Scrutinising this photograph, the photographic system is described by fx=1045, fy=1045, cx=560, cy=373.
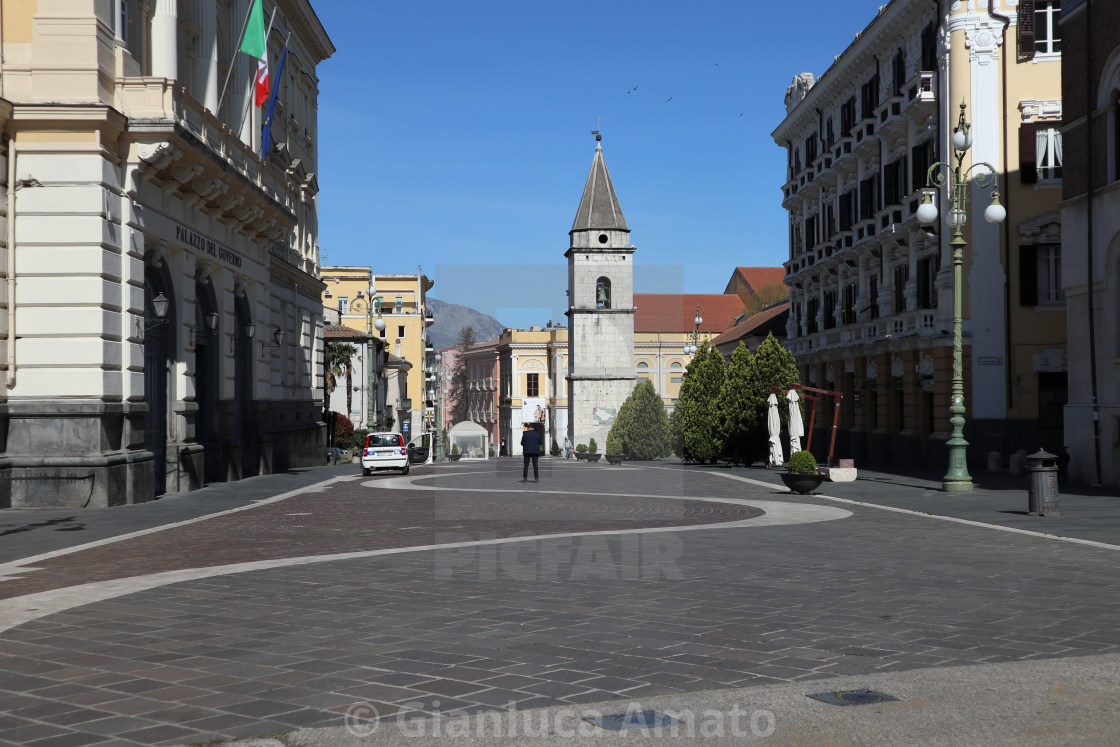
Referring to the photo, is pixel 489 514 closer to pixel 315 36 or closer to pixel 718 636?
pixel 718 636

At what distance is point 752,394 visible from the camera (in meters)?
41.3

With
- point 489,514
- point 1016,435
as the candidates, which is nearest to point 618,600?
point 489,514

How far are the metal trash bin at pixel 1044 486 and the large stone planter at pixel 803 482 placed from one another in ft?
20.8

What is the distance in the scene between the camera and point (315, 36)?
1567 inches

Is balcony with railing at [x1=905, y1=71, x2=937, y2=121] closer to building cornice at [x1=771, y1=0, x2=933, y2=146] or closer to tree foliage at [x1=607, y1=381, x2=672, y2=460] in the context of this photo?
building cornice at [x1=771, y1=0, x2=933, y2=146]

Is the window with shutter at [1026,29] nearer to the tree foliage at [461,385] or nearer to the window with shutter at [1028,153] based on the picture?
the window with shutter at [1028,153]

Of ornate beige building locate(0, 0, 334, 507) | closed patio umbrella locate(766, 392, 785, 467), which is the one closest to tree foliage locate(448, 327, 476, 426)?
closed patio umbrella locate(766, 392, 785, 467)

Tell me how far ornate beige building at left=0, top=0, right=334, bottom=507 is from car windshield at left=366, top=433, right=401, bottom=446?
8302mm

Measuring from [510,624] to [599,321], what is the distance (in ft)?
273

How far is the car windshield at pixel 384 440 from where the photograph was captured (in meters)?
35.0

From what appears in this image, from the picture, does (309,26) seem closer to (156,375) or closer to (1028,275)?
(156,375)

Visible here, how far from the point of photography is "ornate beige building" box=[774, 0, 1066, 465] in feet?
109

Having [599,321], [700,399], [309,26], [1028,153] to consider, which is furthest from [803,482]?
[599,321]

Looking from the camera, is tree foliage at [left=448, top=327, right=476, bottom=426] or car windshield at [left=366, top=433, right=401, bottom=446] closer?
car windshield at [left=366, top=433, right=401, bottom=446]
